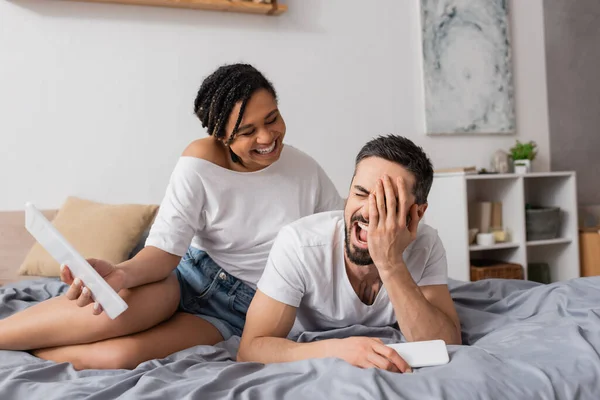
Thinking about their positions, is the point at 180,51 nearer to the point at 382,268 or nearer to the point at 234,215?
the point at 234,215

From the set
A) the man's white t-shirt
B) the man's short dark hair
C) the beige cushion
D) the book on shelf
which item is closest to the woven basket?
the book on shelf

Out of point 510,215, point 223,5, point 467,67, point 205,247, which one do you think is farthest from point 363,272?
point 467,67

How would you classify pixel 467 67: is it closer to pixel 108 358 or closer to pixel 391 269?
pixel 391 269

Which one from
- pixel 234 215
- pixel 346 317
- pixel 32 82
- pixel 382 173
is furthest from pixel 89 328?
pixel 32 82

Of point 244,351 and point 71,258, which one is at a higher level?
point 71,258

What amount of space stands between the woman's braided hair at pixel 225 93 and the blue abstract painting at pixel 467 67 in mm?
1979

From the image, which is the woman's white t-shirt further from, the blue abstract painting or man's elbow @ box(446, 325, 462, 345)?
the blue abstract painting

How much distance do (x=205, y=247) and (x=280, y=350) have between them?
57 centimetres

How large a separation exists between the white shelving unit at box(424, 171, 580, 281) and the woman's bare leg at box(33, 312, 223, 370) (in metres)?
1.88

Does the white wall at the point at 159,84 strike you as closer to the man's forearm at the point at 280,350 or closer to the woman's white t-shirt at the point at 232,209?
the woman's white t-shirt at the point at 232,209

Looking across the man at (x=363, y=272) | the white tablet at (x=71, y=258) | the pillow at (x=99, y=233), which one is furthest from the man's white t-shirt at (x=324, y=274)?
the pillow at (x=99, y=233)

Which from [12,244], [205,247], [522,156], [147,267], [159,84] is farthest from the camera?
[522,156]

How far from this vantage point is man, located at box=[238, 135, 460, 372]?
117 centimetres

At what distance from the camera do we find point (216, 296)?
1.55 m
